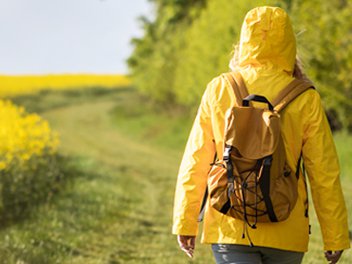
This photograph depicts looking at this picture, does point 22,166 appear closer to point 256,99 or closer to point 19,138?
point 19,138

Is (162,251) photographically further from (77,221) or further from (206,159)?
(206,159)

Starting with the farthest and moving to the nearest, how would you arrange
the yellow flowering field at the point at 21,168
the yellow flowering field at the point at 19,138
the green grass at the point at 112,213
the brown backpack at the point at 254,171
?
the yellow flowering field at the point at 19,138, the yellow flowering field at the point at 21,168, the green grass at the point at 112,213, the brown backpack at the point at 254,171

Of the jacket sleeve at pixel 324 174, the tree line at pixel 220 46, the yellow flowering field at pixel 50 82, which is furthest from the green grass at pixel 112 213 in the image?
the yellow flowering field at pixel 50 82

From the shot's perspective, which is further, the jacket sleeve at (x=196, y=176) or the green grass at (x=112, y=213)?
the green grass at (x=112, y=213)

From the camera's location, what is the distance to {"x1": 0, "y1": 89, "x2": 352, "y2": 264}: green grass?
8.09 meters

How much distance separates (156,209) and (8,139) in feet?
8.35

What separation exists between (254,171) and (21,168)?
8644mm

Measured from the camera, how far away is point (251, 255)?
3.62 metres

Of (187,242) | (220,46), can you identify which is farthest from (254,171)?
(220,46)

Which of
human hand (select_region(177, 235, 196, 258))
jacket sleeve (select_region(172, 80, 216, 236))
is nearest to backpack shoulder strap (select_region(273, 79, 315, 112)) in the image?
jacket sleeve (select_region(172, 80, 216, 236))

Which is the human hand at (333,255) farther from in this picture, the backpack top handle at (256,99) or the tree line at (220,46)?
the tree line at (220,46)

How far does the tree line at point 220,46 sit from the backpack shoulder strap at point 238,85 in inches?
46.2

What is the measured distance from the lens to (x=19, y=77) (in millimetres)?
59781

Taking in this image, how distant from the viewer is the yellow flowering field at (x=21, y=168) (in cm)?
1106
